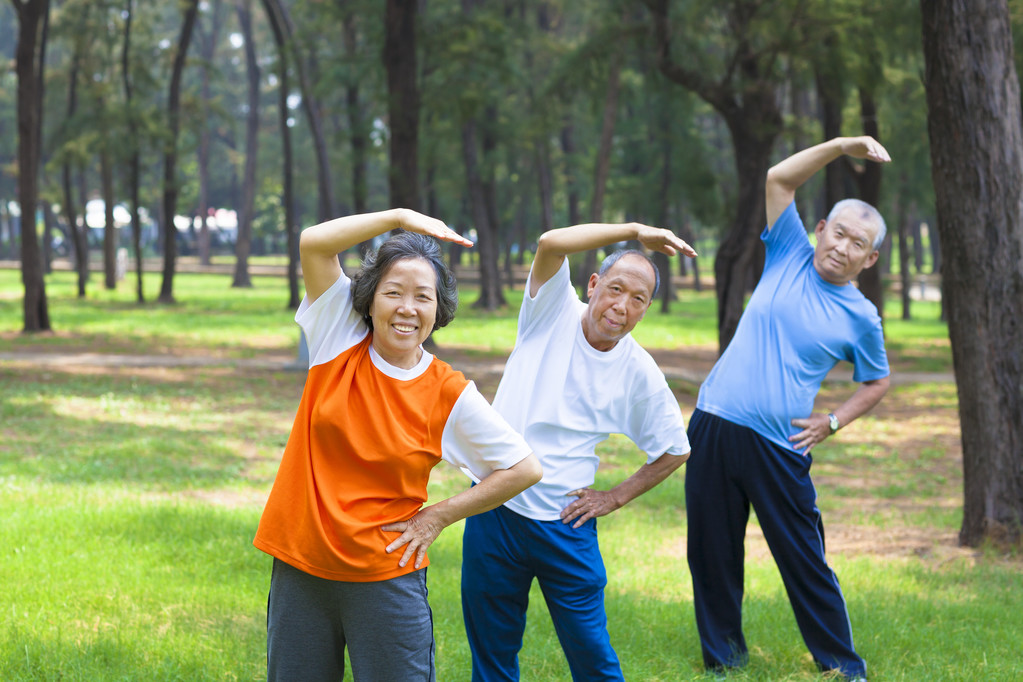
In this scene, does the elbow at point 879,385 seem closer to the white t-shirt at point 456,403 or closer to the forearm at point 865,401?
the forearm at point 865,401

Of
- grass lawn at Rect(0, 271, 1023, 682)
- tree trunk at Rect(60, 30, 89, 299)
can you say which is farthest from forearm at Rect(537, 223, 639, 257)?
tree trunk at Rect(60, 30, 89, 299)

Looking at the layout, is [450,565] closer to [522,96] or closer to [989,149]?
[989,149]

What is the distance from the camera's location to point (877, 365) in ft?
14.3

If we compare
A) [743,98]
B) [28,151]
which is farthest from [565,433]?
[28,151]

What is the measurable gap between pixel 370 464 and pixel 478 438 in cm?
32

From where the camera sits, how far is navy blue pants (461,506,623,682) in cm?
331

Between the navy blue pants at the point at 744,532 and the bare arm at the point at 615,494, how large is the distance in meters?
0.66

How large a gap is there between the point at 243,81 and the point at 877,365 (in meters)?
70.7

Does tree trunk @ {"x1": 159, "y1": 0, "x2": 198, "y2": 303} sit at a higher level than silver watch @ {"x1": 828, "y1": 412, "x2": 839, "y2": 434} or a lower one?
higher

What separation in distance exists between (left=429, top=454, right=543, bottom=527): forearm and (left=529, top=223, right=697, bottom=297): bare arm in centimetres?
76

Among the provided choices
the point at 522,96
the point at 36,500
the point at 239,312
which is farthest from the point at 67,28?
the point at 36,500

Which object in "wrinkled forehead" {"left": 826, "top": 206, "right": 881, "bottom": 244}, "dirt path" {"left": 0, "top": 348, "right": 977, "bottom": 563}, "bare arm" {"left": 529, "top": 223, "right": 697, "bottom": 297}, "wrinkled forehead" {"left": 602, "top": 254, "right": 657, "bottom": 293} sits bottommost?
"dirt path" {"left": 0, "top": 348, "right": 977, "bottom": 563}

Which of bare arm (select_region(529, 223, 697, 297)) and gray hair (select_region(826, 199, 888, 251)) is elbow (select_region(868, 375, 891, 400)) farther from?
bare arm (select_region(529, 223, 697, 297))

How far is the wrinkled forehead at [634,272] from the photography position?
11.0 ft
